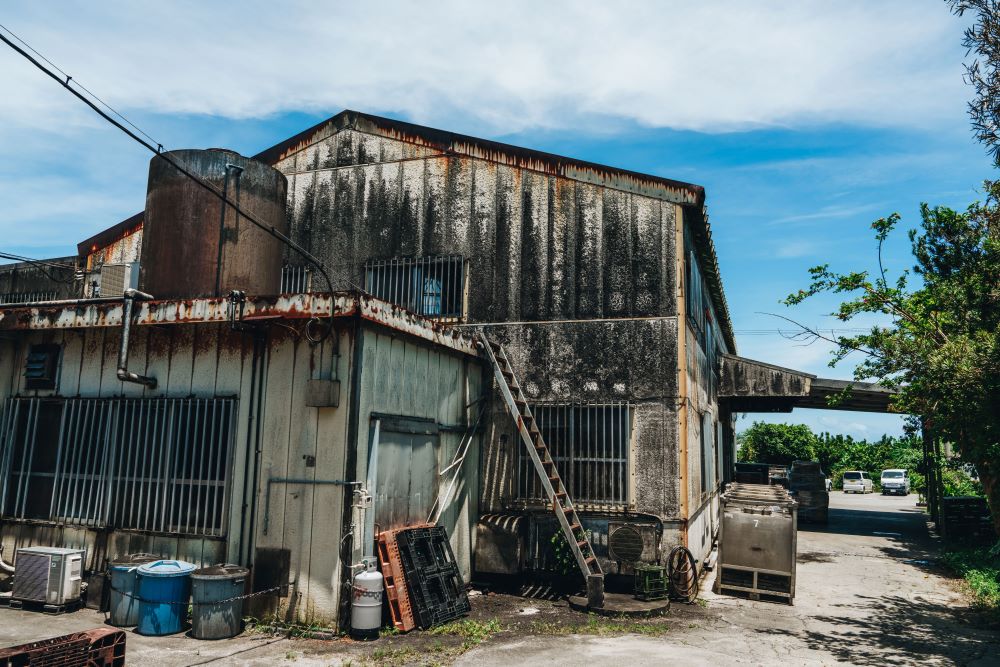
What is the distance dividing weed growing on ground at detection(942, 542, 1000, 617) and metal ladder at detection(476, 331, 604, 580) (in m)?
6.16

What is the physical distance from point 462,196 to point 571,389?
4.14 meters

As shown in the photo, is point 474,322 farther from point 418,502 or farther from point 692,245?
point 692,245

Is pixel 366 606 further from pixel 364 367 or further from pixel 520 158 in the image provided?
pixel 520 158

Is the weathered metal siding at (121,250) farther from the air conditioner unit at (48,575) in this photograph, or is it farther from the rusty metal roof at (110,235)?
the air conditioner unit at (48,575)

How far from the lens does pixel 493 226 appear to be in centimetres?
1253

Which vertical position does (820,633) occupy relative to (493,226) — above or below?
below

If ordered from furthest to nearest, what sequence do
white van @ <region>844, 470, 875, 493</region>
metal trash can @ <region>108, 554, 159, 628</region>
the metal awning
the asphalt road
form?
white van @ <region>844, 470, 875, 493</region> < the metal awning < metal trash can @ <region>108, 554, 159, 628</region> < the asphalt road

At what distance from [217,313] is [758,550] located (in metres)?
9.24

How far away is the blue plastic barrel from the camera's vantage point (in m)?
7.99

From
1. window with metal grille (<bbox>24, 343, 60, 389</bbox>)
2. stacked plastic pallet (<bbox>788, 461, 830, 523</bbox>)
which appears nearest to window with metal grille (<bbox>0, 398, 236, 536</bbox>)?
window with metal grille (<bbox>24, 343, 60, 389</bbox>)

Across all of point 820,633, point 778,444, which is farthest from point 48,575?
point 778,444

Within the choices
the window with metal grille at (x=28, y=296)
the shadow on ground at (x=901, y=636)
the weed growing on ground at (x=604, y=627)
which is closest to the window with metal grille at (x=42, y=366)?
the weed growing on ground at (x=604, y=627)

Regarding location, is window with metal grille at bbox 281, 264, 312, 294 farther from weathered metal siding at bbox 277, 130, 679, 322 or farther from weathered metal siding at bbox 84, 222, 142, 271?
weathered metal siding at bbox 84, 222, 142, 271

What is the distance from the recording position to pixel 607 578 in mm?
10938
